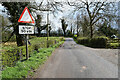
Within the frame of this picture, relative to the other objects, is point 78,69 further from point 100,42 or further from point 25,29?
point 100,42

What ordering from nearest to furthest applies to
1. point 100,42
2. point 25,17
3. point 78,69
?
point 78,69 → point 25,17 → point 100,42

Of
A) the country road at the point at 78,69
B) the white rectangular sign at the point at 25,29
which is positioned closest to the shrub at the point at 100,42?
the country road at the point at 78,69

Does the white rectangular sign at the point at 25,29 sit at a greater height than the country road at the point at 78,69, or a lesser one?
greater

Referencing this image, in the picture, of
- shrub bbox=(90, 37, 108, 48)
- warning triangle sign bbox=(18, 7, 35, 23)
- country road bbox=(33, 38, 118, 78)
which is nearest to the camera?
country road bbox=(33, 38, 118, 78)

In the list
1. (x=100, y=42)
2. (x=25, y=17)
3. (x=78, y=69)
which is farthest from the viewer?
(x=100, y=42)

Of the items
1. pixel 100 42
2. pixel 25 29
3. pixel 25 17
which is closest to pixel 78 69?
pixel 25 29

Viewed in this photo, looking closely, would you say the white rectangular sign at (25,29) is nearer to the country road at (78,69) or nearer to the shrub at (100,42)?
the country road at (78,69)

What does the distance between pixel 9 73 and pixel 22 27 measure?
2144 millimetres

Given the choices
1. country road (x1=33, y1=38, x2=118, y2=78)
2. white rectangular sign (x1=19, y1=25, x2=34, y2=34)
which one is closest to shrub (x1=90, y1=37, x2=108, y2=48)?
country road (x1=33, y1=38, x2=118, y2=78)

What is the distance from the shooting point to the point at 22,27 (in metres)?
4.87

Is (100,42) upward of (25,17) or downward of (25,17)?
downward

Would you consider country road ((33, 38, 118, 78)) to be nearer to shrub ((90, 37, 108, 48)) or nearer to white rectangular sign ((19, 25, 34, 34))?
white rectangular sign ((19, 25, 34, 34))

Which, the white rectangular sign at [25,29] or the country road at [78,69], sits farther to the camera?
the white rectangular sign at [25,29]

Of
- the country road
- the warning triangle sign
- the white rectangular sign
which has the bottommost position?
the country road
